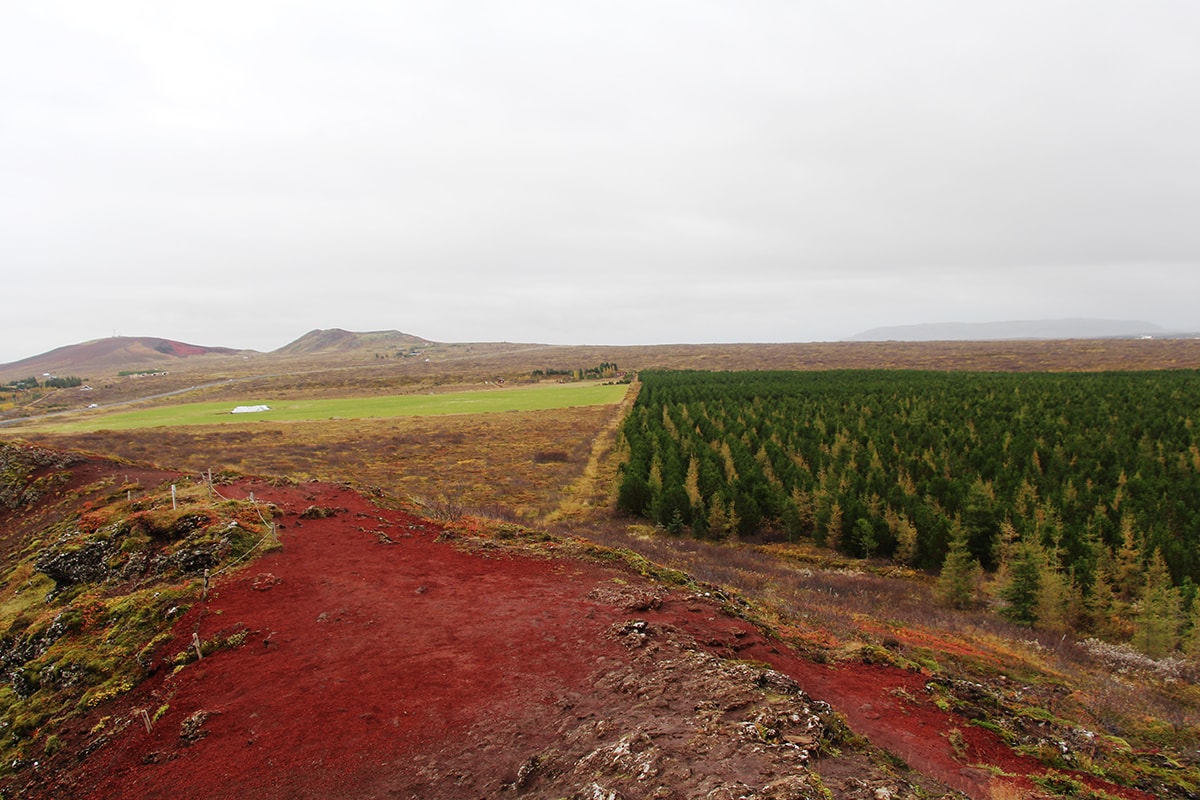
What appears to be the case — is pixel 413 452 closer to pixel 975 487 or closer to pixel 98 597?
pixel 98 597

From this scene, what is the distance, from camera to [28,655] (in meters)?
11.1

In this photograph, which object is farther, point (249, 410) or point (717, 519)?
point (249, 410)

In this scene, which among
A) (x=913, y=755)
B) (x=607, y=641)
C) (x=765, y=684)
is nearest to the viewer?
(x=913, y=755)

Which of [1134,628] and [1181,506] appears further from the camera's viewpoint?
[1181,506]

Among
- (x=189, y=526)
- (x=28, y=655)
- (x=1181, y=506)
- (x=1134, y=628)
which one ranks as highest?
(x=189, y=526)

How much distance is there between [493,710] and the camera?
8.38 metres

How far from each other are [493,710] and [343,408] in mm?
83344

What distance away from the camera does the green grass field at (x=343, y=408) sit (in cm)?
6738

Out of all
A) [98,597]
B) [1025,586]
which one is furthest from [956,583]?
[98,597]

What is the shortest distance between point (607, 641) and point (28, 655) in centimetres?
1237

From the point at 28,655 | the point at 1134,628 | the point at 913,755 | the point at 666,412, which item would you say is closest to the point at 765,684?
the point at 913,755

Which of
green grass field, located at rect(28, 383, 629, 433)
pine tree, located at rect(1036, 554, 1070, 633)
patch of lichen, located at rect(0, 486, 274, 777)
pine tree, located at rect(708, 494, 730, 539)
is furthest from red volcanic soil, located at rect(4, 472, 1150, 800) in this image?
green grass field, located at rect(28, 383, 629, 433)

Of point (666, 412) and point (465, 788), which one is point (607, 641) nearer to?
point (465, 788)

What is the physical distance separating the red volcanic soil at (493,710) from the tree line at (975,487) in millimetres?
13513
